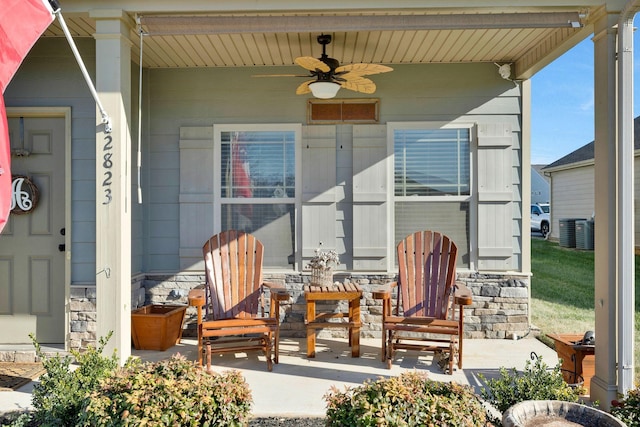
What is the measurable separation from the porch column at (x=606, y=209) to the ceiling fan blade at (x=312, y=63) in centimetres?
185

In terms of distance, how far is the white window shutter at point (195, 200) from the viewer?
4.71 metres

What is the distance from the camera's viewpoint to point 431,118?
466 centimetres

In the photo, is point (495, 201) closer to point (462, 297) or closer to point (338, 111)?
point (462, 297)

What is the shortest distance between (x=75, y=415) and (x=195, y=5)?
2.41m

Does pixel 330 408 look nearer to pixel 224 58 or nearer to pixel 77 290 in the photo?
pixel 77 290

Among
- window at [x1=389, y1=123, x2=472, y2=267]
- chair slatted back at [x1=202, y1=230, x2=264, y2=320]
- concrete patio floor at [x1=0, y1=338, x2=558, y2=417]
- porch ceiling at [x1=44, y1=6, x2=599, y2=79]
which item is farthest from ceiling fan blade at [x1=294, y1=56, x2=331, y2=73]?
concrete patio floor at [x1=0, y1=338, x2=558, y2=417]

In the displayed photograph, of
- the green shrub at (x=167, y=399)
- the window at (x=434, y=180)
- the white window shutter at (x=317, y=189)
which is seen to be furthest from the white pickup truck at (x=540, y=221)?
the green shrub at (x=167, y=399)

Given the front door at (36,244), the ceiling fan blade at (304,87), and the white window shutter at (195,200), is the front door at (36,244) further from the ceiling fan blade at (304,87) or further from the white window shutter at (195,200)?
the ceiling fan blade at (304,87)

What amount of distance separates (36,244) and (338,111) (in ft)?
9.41

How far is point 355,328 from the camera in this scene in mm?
4094

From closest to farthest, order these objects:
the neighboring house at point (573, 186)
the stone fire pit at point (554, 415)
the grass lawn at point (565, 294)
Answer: the stone fire pit at point (554, 415) < the grass lawn at point (565, 294) < the neighboring house at point (573, 186)

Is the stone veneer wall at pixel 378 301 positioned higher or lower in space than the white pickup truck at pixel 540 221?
lower

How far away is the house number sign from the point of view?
403 cm

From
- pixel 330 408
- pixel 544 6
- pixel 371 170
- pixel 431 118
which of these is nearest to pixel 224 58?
pixel 371 170
